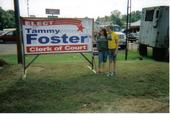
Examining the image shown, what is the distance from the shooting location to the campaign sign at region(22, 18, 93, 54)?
1012 cm

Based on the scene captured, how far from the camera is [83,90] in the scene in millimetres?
8070

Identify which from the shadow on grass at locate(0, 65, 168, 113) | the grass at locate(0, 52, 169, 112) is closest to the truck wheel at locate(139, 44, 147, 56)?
the grass at locate(0, 52, 169, 112)

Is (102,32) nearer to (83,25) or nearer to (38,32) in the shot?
(83,25)

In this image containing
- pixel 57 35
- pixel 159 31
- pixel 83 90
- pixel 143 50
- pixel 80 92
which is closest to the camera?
pixel 80 92

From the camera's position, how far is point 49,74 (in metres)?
10.4

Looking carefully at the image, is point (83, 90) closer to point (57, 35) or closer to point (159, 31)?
point (57, 35)

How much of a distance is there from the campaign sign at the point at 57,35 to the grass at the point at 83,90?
0.95m

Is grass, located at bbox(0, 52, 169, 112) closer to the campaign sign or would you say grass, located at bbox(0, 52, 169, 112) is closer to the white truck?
the campaign sign

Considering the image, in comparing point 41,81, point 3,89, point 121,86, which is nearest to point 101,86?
point 121,86

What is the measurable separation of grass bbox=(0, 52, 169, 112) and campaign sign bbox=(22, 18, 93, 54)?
954 millimetres

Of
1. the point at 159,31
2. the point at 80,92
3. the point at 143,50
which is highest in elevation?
the point at 159,31

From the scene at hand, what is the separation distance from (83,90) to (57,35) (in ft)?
10.2

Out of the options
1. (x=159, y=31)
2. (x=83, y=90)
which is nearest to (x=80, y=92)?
(x=83, y=90)

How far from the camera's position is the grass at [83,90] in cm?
659
